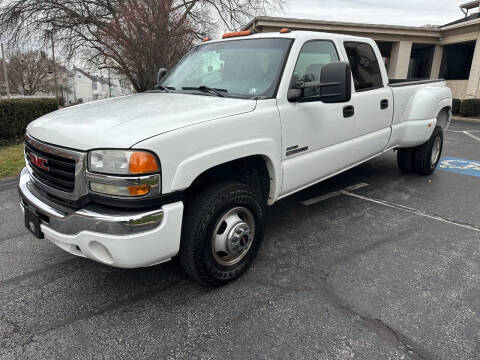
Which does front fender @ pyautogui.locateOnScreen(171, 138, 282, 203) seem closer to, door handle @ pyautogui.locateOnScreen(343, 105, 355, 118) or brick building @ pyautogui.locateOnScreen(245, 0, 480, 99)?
door handle @ pyautogui.locateOnScreen(343, 105, 355, 118)

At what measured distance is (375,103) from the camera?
423 centimetres

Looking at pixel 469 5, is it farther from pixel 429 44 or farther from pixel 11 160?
pixel 11 160

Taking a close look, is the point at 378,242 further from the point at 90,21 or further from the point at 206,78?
the point at 90,21

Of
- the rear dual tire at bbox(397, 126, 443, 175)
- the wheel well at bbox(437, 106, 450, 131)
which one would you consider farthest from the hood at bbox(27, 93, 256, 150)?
the wheel well at bbox(437, 106, 450, 131)

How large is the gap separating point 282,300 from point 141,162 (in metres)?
1.42

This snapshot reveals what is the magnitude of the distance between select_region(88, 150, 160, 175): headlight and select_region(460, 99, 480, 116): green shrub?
17392 mm

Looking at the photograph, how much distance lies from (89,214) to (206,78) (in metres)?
1.83

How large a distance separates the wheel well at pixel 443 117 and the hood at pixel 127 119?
4.39 metres

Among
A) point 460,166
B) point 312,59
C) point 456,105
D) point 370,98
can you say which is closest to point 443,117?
point 460,166

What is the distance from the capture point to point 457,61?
19.0 m

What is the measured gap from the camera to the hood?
2160 mm

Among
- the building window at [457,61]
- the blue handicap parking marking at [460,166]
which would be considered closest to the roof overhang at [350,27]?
the building window at [457,61]

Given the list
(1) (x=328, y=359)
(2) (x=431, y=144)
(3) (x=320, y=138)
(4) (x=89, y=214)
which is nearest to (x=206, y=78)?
(3) (x=320, y=138)

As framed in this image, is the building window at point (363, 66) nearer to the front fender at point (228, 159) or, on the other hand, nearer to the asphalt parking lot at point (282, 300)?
the asphalt parking lot at point (282, 300)
